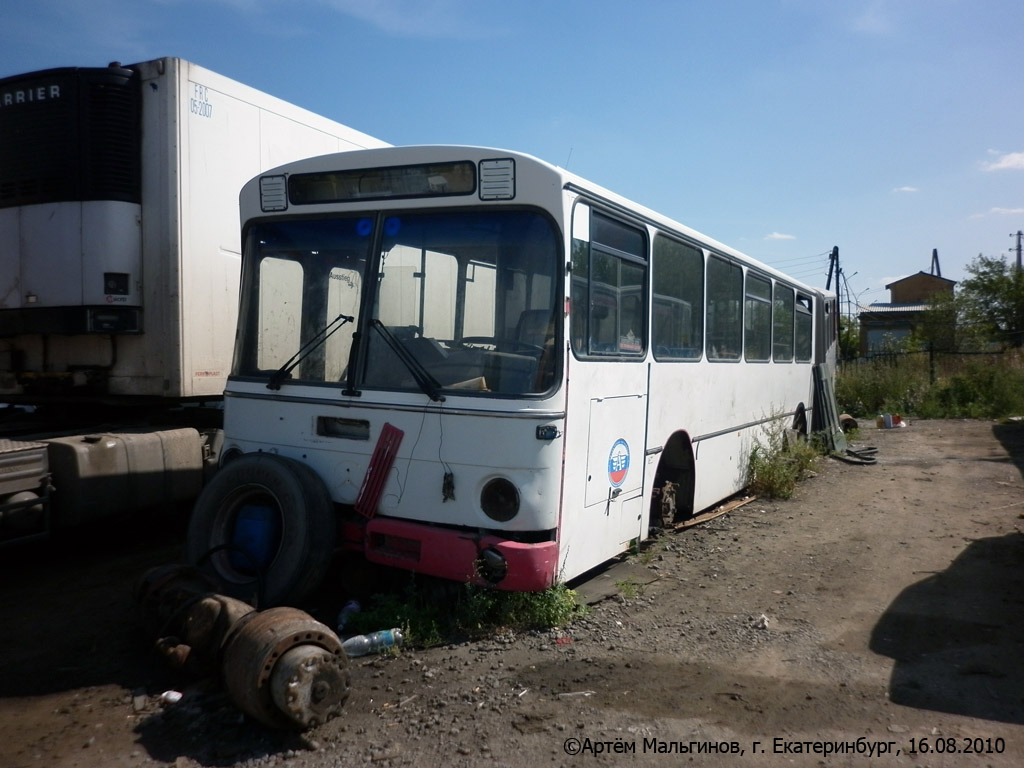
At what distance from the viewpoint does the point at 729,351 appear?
878cm

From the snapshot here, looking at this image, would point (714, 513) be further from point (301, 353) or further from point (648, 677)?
point (301, 353)

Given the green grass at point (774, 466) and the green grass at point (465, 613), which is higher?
the green grass at point (774, 466)

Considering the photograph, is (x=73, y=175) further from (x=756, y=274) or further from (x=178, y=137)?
(x=756, y=274)

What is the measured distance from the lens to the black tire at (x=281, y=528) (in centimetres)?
502

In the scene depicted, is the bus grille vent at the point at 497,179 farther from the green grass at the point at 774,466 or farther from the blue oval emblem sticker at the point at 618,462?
the green grass at the point at 774,466

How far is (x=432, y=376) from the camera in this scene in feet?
16.9

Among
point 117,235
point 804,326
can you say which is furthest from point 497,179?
point 804,326

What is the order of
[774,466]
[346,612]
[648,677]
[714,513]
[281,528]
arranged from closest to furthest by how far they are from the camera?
[648,677] < [346,612] < [281,528] < [714,513] < [774,466]

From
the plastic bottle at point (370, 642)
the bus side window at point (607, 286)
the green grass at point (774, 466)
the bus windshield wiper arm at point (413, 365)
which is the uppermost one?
the bus side window at point (607, 286)

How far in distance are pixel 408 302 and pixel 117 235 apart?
3458 mm

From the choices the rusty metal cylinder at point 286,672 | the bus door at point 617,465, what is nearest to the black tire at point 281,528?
the rusty metal cylinder at point 286,672

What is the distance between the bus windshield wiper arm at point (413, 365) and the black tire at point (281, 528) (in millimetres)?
904

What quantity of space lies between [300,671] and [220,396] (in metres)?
4.86

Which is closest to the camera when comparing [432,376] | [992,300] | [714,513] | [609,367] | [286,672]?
[286,672]
